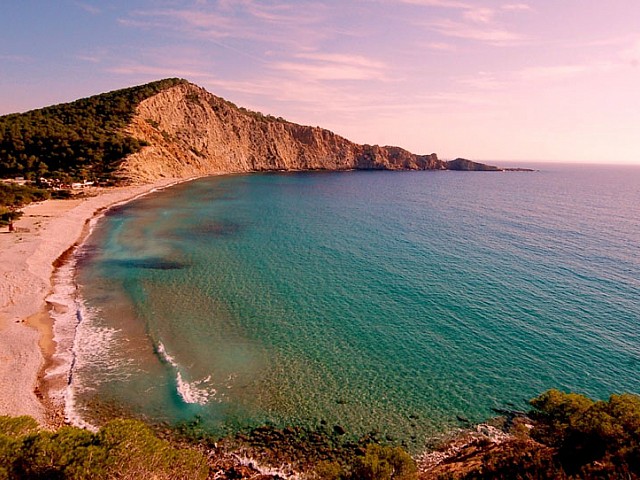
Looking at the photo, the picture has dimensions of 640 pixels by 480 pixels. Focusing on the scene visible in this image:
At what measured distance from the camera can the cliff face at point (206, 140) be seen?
125 m

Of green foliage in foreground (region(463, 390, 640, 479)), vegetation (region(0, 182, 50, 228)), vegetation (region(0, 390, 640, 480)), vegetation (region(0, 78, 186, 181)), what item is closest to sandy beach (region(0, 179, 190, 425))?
vegetation (region(0, 182, 50, 228))

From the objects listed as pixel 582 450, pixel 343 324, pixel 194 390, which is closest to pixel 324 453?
pixel 194 390

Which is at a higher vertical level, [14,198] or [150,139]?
[150,139]

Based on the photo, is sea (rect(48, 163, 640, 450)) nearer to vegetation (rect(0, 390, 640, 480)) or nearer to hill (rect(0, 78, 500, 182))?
vegetation (rect(0, 390, 640, 480))

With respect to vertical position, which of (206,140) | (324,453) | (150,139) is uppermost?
(206,140)

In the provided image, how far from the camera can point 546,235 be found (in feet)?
226

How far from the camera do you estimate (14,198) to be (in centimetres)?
7650

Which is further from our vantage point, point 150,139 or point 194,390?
point 150,139

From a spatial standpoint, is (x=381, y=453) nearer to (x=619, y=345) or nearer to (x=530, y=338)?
(x=530, y=338)

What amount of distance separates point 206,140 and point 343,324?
137 metres

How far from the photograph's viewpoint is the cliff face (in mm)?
125088

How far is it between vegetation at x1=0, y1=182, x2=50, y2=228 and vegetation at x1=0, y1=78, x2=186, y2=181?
15.2m

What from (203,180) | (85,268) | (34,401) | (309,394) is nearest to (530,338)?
(309,394)

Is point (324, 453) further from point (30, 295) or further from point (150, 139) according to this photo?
point (150, 139)
